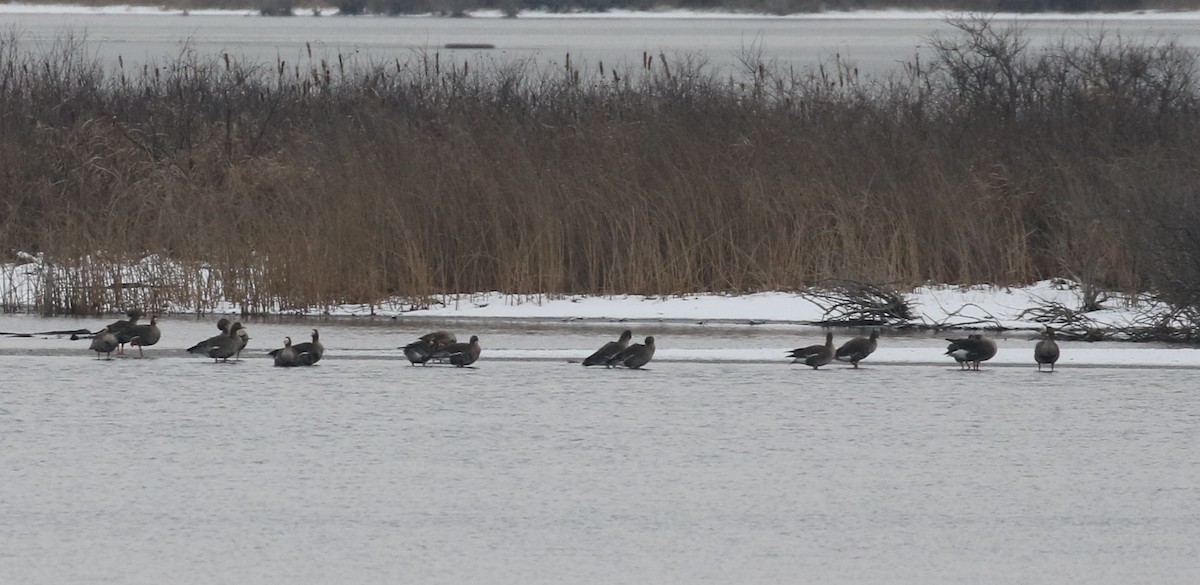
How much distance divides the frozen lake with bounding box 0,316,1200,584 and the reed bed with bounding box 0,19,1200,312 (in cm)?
306

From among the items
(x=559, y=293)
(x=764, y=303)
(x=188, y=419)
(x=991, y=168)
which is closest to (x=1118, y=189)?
(x=991, y=168)

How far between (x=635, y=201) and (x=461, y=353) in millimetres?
4557

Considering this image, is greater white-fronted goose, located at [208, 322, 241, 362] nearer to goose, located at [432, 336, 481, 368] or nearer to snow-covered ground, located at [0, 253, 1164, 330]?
goose, located at [432, 336, 481, 368]

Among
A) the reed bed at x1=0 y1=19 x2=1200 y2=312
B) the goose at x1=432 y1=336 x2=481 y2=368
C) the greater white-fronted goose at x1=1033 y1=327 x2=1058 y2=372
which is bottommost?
the greater white-fronted goose at x1=1033 y1=327 x2=1058 y2=372

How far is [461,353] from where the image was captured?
11.0 m

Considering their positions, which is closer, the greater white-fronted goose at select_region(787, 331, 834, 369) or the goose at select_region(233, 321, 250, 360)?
the greater white-fronted goose at select_region(787, 331, 834, 369)

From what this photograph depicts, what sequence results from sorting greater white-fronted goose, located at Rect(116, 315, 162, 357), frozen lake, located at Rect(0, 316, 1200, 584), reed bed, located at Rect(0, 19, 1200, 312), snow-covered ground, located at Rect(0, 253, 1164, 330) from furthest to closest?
reed bed, located at Rect(0, 19, 1200, 312), snow-covered ground, located at Rect(0, 253, 1164, 330), greater white-fronted goose, located at Rect(116, 315, 162, 357), frozen lake, located at Rect(0, 316, 1200, 584)

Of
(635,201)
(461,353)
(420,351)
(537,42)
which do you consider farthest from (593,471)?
(537,42)

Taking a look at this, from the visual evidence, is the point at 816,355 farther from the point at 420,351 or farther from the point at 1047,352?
the point at 420,351

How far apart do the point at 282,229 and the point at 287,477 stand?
25.1ft

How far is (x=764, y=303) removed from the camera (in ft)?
46.8

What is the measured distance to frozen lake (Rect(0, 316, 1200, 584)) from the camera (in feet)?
20.1

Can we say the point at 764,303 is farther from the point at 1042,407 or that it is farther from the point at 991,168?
the point at 1042,407

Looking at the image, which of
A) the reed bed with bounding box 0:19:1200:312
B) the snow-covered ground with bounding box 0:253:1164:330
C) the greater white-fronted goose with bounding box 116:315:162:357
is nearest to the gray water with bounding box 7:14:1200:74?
the reed bed with bounding box 0:19:1200:312
